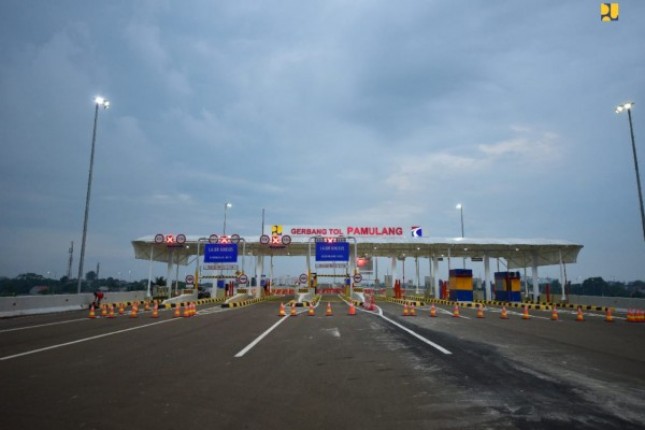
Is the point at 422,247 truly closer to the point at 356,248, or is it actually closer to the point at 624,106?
the point at 356,248

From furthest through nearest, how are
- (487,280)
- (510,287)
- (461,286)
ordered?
(487,280) < (510,287) < (461,286)

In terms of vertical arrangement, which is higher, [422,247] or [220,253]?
[422,247]

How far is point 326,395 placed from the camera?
5477 mm

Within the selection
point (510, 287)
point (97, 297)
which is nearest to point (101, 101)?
point (97, 297)

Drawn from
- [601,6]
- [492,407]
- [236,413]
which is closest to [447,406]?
Result: [492,407]

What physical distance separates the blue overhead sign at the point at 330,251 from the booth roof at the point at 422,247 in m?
1.28

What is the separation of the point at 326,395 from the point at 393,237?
3944 cm

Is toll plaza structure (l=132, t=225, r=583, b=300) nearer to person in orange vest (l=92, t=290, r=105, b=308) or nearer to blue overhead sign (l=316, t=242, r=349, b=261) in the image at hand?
blue overhead sign (l=316, t=242, r=349, b=261)

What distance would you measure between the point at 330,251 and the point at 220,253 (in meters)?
10.5

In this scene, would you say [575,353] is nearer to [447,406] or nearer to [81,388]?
[447,406]

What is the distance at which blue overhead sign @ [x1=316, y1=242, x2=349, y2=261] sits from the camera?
38188 mm

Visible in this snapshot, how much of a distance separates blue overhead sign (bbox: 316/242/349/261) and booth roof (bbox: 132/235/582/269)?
4.21 feet

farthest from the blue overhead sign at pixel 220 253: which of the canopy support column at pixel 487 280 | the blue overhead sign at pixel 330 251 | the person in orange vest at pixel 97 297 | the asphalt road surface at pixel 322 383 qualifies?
the canopy support column at pixel 487 280

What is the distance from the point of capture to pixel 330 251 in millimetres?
38406
